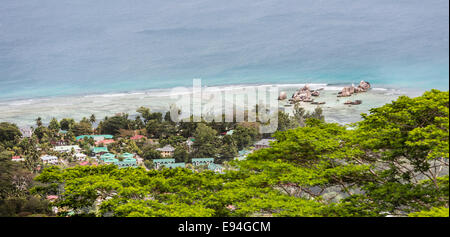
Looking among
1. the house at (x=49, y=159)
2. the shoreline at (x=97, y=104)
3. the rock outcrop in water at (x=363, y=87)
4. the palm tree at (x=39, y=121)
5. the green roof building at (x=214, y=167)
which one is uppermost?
the rock outcrop in water at (x=363, y=87)

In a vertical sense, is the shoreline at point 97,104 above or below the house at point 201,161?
above

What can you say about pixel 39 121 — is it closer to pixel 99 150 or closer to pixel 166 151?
pixel 99 150

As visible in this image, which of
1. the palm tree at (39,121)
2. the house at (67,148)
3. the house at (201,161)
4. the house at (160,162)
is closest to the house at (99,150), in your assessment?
the house at (67,148)

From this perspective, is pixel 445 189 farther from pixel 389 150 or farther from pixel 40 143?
pixel 40 143

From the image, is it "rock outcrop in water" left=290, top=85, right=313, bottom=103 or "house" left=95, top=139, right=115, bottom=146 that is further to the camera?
"house" left=95, top=139, right=115, bottom=146

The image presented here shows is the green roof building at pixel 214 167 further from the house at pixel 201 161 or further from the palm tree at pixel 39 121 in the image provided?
the palm tree at pixel 39 121

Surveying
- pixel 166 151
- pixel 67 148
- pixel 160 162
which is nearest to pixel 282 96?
pixel 166 151

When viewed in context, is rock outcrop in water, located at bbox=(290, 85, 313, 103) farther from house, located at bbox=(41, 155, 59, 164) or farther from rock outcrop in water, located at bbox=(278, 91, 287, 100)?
house, located at bbox=(41, 155, 59, 164)

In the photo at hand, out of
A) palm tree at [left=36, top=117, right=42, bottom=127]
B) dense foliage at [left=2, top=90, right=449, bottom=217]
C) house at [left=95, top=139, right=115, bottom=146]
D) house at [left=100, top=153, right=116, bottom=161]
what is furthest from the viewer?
palm tree at [left=36, top=117, right=42, bottom=127]

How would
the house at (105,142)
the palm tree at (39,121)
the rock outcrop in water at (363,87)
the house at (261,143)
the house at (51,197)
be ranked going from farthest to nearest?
the palm tree at (39,121)
the house at (105,142)
the house at (261,143)
the rock outcrop in water at (363,87)
the house at (51,197)

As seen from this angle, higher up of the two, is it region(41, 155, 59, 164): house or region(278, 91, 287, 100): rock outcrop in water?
region(278, 91, 287, 100): rock outcrop in water

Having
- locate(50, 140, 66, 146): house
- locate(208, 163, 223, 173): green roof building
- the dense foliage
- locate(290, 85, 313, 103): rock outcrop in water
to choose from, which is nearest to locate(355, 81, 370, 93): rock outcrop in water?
locate(290, 85, 313, 103): rock outcrop in water
